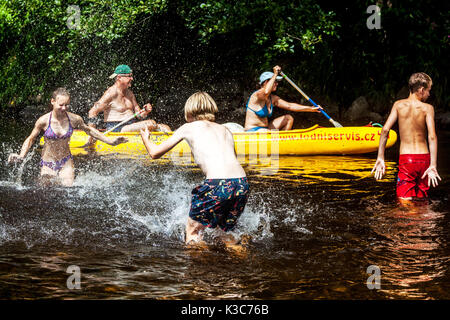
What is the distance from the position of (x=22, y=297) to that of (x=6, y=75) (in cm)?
1276

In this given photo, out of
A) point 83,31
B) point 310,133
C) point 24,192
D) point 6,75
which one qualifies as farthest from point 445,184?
point 6,75

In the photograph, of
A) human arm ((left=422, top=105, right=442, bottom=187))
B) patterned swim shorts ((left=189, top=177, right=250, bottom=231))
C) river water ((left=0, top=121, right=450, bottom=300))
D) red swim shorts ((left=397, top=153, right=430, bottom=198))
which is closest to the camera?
river water ((left=0, top=121, right=450, bottom=300))

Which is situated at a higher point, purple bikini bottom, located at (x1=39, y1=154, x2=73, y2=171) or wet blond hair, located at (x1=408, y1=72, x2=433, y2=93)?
wet blond hair, located at (x1=408, y1=72, x2=433, y2=93)

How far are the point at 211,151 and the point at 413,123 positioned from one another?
269 centimetres

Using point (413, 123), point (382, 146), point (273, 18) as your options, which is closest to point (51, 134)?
point (382, 146)

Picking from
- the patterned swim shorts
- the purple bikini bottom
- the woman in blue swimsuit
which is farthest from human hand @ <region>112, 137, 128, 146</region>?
the woman in blue swimsuit

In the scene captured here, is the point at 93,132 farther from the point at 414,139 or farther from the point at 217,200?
the point at 414,139

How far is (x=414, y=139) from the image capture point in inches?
247

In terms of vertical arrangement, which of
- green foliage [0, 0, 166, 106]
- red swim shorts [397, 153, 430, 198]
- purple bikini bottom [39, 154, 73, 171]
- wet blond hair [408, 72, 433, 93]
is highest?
green foliage [0, 0, 166, 106]

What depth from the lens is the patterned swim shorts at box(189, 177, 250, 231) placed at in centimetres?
453

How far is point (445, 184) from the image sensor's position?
758cm

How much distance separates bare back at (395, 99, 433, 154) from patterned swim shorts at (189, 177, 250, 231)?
8.12 ft

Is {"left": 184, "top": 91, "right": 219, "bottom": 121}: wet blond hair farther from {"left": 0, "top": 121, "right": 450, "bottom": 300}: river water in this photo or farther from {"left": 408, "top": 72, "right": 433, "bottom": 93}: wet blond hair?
{"left": 408, "top": 72, "right": 433, "bottom": 93}: wet blond hair

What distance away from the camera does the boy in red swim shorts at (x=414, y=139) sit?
609cm
